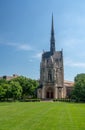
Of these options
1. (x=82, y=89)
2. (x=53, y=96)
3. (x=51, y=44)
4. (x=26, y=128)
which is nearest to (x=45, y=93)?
(x=53, y=96)

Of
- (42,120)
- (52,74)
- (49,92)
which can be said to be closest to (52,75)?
(52,74)

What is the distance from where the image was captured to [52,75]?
12888 centimetres

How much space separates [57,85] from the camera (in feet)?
420

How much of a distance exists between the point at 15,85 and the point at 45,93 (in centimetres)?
3603

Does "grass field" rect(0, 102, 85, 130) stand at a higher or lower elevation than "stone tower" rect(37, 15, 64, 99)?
lower

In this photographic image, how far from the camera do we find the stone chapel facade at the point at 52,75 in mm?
126625

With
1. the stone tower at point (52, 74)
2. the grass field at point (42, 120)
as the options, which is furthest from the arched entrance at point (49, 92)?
the grass field at point (42, 120)

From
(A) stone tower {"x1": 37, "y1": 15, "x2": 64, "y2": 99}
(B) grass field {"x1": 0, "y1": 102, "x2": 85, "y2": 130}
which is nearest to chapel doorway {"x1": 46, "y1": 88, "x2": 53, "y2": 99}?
(A) stone tower {"x1": 37, "y1": 15, "x2": 64, "y2": 99}

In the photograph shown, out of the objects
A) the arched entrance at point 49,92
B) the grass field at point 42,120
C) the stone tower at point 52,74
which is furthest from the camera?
the arched entrance at point 49,92

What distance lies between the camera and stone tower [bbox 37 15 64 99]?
126625 mm

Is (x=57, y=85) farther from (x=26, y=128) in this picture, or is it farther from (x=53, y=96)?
(x=26, y=128)

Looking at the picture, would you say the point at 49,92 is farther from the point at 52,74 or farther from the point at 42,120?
the point at 42,120

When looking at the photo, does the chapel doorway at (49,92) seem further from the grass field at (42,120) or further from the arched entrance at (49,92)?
the grass field at (42,120)

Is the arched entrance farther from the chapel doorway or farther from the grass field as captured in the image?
the grass field
